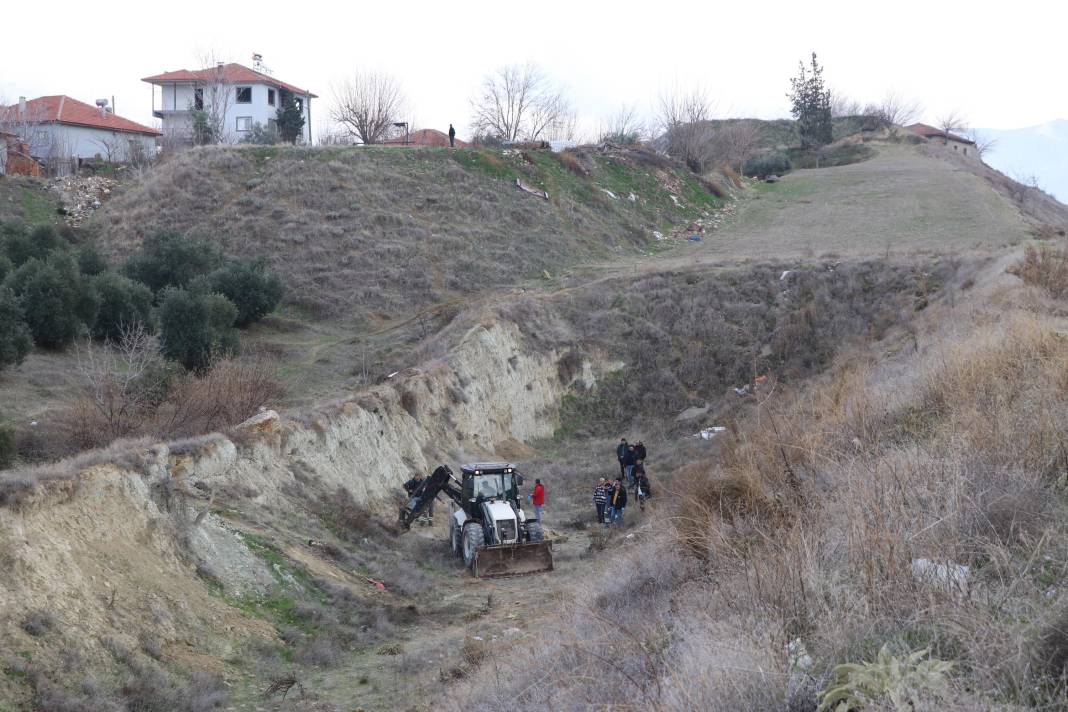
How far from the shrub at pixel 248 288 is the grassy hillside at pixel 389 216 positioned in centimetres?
280

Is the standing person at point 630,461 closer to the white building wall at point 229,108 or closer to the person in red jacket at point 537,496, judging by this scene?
the person in red jacket at point 537,496

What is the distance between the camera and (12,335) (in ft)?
80.9

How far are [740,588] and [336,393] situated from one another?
21069 millimetres

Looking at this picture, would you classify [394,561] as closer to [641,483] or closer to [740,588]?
[641,483]

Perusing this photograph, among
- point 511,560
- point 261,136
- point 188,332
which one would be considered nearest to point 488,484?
point 511,560

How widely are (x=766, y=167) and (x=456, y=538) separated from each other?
61.1m

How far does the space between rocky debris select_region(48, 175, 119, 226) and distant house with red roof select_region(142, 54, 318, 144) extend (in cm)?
1666

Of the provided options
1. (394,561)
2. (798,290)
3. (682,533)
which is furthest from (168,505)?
(798,290)

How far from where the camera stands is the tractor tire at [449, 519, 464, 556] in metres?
18.2

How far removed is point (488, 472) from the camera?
18.4 meters

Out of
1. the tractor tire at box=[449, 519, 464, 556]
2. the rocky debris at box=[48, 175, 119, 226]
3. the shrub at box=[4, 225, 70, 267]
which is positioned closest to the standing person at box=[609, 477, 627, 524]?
the tractor tire at box=[449, 519, 464, 556]

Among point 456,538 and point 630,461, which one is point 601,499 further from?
point 456,538

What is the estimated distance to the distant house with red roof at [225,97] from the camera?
6856 centimetres

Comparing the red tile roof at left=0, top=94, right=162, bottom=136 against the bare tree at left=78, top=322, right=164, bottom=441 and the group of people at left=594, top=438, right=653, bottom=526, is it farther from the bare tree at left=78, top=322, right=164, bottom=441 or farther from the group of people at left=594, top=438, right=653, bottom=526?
the group of people at left=594, top=438, right=653, bottom=526
